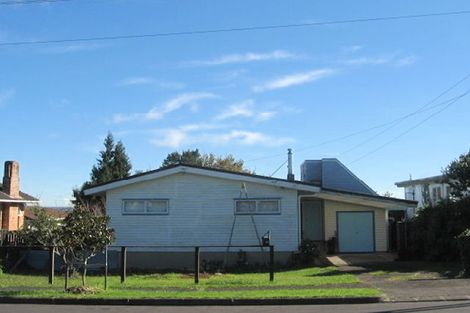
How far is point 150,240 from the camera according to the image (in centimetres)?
2681

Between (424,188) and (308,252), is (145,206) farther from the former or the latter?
(424,188)

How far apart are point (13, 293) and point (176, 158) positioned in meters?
63.6

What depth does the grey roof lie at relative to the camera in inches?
1515

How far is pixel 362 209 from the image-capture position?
104 feet

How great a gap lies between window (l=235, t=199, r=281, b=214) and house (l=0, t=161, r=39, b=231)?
18828mm

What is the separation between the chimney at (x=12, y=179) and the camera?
41875 millimetres

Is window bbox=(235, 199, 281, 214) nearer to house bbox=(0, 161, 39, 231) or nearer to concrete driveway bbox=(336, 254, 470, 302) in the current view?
concrete driveway bbox=(336, 254, 470, 302)

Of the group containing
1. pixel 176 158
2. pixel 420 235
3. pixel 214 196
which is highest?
pixel 176 158

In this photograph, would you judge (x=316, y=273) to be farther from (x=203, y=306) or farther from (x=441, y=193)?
(x=441, y=193)

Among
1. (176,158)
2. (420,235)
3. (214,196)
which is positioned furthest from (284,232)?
(176,158)

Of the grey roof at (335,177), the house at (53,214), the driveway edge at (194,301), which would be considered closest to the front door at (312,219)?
the grey roof at (335,177)

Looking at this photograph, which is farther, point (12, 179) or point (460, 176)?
point (12, 179)

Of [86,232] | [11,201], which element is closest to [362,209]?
[86,232]

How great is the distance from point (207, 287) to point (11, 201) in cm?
2518
